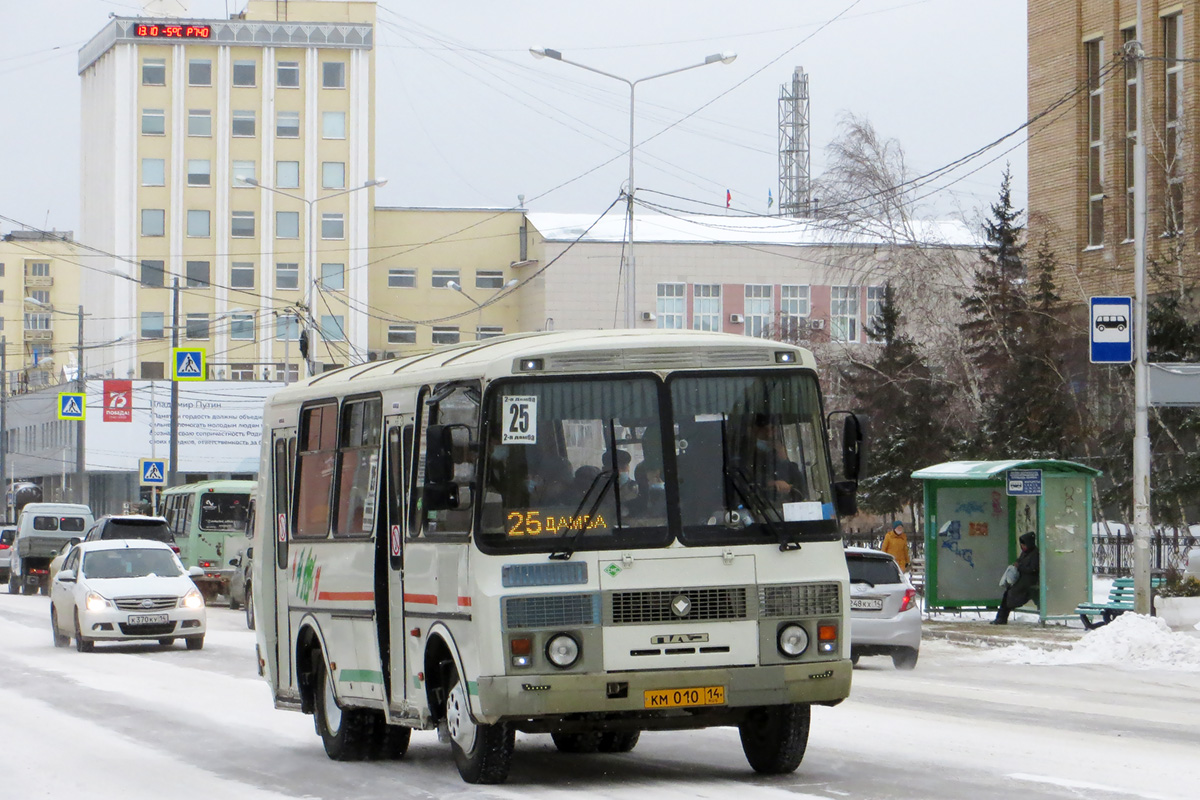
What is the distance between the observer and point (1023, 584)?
2891 centimetres

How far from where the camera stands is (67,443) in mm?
89062

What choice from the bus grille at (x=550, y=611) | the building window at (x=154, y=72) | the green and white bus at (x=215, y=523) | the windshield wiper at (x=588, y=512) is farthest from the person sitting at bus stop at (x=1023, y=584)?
the building window at (x=154, y=72)

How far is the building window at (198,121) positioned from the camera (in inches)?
3875

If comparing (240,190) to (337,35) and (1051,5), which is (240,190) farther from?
(1051,5)

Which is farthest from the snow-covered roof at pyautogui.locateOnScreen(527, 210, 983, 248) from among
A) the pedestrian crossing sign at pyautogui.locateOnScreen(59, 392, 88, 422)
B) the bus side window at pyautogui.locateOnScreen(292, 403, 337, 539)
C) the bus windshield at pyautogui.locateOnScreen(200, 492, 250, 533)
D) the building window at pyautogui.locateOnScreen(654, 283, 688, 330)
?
the bus side window at pyautogui.locateOnScreen(292, 403, 337, 539)

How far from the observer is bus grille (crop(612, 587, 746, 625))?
416 inches

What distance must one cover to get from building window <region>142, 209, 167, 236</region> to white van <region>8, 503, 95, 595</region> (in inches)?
1951

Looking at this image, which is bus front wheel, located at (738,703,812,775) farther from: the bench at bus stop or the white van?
the white van

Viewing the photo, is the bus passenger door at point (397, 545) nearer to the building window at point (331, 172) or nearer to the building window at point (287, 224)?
the building window at point (287, 224)

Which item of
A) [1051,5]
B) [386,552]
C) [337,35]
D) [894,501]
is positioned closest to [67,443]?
[337,35]

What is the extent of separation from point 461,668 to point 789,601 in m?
1.89

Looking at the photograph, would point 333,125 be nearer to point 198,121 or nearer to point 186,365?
point 198,121

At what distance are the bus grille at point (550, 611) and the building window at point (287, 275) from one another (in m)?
90.2

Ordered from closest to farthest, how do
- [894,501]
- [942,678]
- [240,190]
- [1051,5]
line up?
[942,678], [1051,5], [894,501], [240,190]
